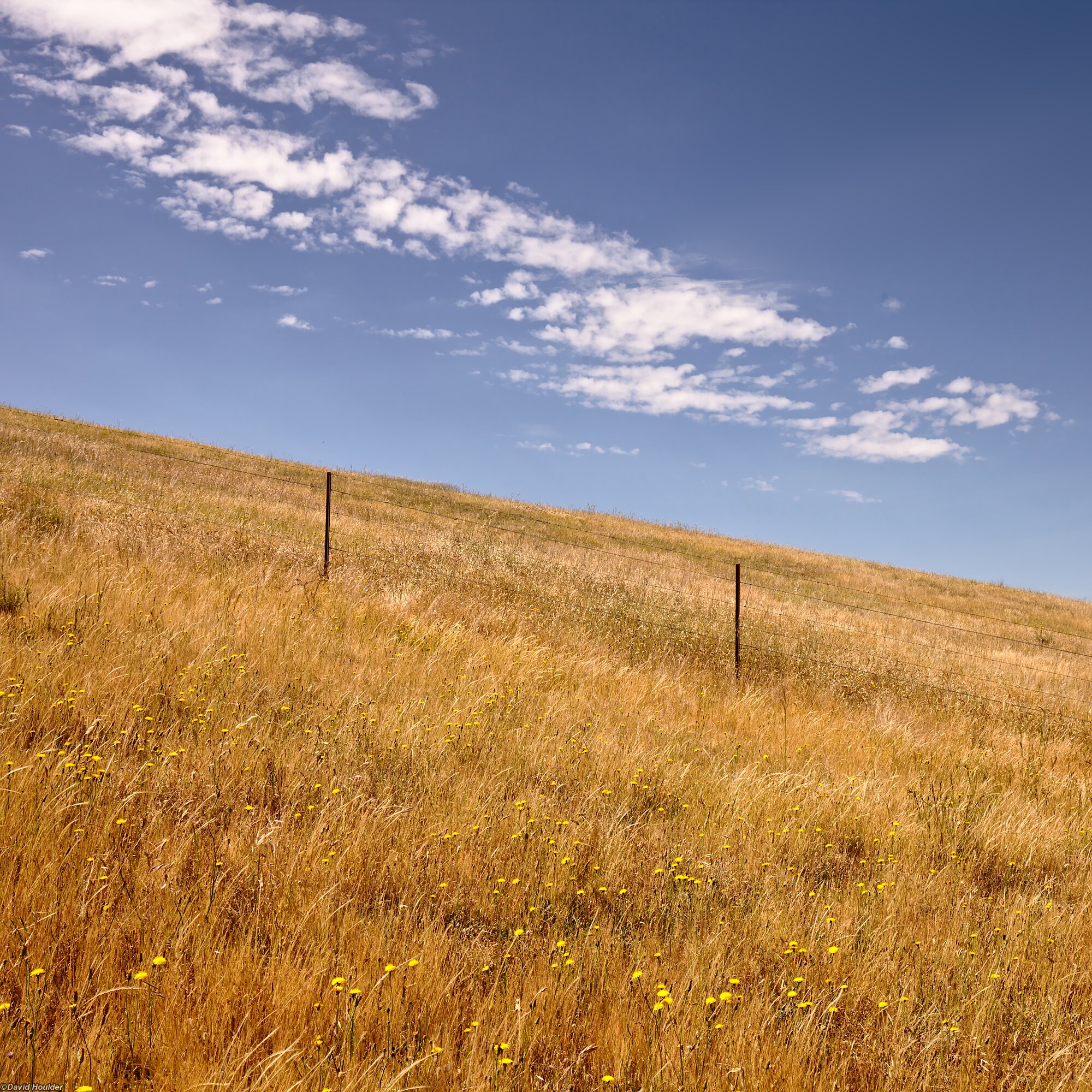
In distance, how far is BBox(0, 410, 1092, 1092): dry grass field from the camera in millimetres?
2738

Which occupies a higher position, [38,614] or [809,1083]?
[38,614]

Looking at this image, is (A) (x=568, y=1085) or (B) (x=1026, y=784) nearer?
(A) (x=568, y=1085)

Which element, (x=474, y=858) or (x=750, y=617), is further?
(x=750, y=617)

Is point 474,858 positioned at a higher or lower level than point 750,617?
lower

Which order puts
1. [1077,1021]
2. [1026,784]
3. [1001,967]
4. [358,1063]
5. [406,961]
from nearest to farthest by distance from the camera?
[358,1063] → [406,961] → [1077,1021] → [1001,967] → [1026,784]

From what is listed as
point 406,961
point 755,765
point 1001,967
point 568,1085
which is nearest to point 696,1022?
point 568,1085

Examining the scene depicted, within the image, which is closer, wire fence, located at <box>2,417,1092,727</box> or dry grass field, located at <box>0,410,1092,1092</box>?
dry grass field, located at <box>0,410,1092,1092</box>

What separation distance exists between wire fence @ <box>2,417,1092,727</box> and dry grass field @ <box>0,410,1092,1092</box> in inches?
54.5

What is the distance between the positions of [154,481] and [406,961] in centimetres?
1602

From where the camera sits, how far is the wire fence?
11.0 metres

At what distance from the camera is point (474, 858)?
3914mm

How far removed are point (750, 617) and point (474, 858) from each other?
430 inches

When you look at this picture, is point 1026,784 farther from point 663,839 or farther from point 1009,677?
point 1009,677

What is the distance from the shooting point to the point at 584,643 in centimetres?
962
